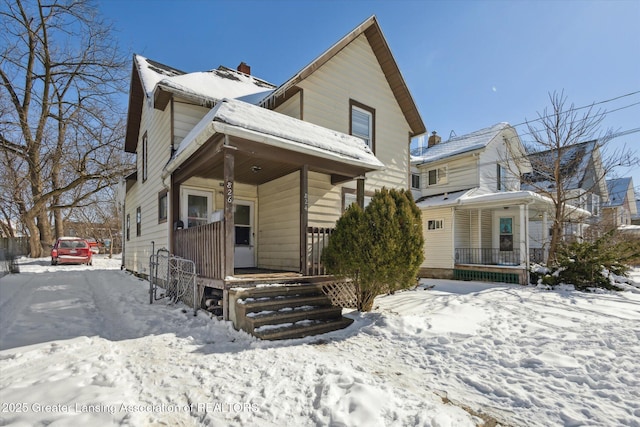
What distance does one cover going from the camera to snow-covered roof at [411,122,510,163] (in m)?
15.3

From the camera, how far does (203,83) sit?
9.08 m

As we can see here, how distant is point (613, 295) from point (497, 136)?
944 cm

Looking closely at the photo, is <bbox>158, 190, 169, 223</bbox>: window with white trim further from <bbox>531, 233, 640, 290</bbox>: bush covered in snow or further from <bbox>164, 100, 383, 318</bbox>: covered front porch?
<bbox>531, 233, 640, 290</bbox>: bush covered in snow

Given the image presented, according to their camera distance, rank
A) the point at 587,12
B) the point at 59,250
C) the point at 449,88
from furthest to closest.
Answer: the point at 59,250
the point at 449,88
the point at 587,12

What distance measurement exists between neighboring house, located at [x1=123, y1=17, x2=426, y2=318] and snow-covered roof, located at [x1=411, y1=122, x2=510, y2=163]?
4.90 m

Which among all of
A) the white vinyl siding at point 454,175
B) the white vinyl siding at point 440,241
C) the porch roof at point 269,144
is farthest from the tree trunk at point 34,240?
the white vinyl siding at point 454,175

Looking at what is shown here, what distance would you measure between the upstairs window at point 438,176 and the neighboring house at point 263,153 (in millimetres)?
5403

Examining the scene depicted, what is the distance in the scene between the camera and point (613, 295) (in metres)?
8.63

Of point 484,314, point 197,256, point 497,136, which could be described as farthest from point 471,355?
point 497,136

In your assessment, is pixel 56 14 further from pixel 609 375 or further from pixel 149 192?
pixel 609 375

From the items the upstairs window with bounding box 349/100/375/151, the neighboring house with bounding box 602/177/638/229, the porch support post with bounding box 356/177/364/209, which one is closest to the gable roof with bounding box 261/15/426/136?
the upstairs window with bounding box 349/100/375/151

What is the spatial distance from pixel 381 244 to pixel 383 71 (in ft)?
25.2

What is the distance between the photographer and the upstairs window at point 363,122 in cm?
1005

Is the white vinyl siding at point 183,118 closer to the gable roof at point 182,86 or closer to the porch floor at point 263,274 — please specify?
the gable roof at point 182,86
